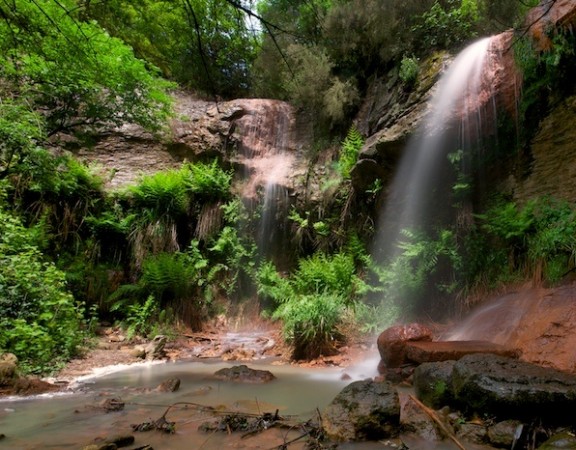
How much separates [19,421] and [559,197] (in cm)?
Result: 640

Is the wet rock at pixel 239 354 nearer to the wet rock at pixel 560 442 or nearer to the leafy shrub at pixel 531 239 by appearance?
the leafy shrub at pixel 531 239

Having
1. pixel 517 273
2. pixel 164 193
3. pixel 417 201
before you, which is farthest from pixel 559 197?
pixel 164 193

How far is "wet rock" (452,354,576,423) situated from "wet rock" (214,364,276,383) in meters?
2.12

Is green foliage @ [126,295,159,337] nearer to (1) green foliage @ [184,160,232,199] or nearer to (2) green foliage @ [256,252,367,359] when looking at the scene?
(2) green foliage @ [256,252,367,359]

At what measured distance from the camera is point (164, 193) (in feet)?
28.7

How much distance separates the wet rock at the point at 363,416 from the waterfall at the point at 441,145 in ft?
13.4

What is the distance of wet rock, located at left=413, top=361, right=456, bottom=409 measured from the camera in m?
2.99

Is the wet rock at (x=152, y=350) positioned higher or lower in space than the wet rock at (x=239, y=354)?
higher

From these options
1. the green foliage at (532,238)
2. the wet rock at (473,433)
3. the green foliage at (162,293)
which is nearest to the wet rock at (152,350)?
the green foliage at (162,293)

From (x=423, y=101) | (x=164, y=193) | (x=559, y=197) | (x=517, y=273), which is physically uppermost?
(x=423, y=101)

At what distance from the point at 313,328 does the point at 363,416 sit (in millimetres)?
3112

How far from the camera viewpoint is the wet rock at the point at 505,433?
233 cm

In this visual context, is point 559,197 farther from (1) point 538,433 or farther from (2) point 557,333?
(1) point 538,433

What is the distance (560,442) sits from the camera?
210 cm
